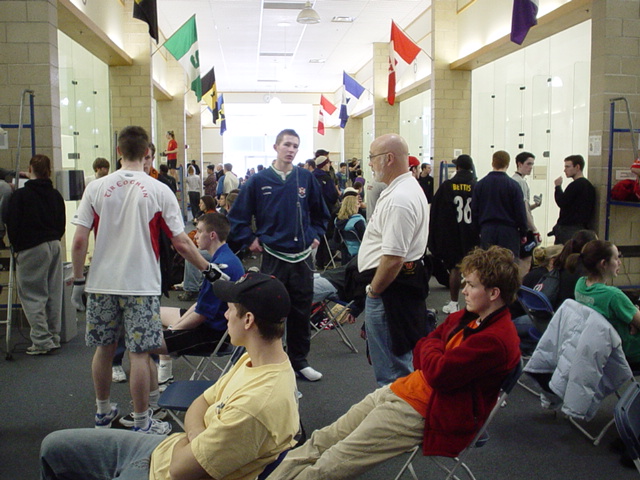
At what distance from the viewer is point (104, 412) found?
3221 millimetres

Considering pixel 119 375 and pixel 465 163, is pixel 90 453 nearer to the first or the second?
pixel 119 375

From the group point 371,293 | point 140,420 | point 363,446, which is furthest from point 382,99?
point 363,446

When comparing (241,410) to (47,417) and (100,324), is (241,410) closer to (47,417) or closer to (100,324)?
(100,324)

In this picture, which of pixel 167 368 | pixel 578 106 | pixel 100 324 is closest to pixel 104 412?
pixel 100 324

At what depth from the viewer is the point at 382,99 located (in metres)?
16.1

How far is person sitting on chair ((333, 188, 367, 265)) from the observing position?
6801 mm

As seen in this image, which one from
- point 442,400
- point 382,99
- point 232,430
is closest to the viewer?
point 232,430

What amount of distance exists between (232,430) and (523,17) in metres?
5.99

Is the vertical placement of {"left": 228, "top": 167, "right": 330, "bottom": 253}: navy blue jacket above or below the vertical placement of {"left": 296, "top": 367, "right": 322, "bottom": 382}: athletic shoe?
above

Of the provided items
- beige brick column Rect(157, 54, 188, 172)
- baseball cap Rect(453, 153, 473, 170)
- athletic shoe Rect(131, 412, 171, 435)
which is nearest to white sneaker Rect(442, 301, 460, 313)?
baseball cap Rect(453, 153, 473, 170)

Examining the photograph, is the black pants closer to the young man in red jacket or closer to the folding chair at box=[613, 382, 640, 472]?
the young man in red jacket

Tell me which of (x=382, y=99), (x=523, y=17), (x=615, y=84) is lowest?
(x=615, y=84)

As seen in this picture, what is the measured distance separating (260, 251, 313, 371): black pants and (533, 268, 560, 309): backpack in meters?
1.49

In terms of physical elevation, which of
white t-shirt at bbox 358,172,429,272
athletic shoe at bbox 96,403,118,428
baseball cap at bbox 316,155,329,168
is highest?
baseball cap at bbox 316,155,329,168
